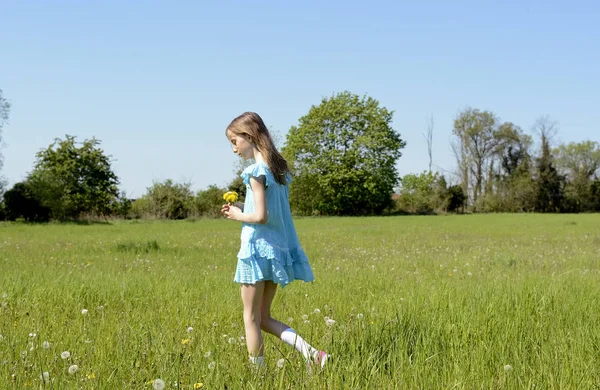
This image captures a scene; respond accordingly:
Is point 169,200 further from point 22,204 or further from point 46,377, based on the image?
point 46,377

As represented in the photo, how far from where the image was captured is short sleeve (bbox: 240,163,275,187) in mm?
4629

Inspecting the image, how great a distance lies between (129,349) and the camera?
463 cm

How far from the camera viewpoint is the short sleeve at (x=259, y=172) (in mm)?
4629

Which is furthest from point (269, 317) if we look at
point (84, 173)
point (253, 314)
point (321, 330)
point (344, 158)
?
point (344, 158)

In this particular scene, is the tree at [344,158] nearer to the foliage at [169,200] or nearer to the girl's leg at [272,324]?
the foliage at [169,200]

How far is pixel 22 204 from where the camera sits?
1539 inches

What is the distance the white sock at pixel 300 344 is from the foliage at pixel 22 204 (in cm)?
3855

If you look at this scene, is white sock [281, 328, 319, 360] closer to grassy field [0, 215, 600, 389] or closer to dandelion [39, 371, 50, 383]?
grassy field [0, 215, 600, 389]

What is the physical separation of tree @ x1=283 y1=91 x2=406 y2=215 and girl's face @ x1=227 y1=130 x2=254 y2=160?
59424 millimetres

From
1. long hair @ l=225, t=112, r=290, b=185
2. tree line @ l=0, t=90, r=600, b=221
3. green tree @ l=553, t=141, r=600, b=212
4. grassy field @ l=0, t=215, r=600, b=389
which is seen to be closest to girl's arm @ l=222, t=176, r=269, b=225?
long hair @ l=225, t=112, r=290, b=185

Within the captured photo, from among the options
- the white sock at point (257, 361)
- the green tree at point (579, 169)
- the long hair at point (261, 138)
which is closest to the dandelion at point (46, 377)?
the white sock at point (257, 361)

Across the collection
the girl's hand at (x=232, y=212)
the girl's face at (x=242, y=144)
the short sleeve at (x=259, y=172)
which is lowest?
the girl's hand at (x=232, y=212)

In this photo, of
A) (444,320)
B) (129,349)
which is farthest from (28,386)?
(444,320)

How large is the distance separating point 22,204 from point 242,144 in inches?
1523
